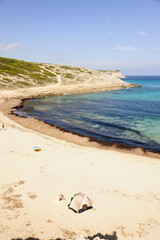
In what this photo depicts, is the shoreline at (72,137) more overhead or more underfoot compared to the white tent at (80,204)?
more overhead

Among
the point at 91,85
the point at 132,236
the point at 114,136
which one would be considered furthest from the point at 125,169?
the point at 91,85

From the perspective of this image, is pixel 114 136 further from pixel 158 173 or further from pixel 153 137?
pixel 158 173

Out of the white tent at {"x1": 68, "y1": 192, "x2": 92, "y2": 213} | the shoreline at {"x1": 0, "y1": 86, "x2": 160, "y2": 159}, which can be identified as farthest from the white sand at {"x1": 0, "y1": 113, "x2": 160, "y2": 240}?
the shoreline at {"x1": 0, "y1": 86, "x2": 160, "y2": 159}

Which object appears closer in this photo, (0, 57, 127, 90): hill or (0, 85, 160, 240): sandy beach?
(0, 85, 160, 240): sandy beach

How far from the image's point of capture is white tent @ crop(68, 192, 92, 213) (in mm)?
13227

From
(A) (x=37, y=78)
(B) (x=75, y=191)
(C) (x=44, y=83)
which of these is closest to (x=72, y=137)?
(B) (x=75, y=191)

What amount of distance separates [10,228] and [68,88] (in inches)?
3455

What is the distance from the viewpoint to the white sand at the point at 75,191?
39.0ft

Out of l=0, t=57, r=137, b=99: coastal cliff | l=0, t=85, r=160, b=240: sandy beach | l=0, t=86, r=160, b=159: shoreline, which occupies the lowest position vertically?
l=0, t=85, r=160, b=240: sandy beach

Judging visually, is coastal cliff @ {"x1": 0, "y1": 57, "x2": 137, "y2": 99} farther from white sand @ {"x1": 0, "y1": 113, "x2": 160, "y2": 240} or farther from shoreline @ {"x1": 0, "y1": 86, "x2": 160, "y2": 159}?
white sand @ {"x1": 0, "y1": 113, "x2": 160, "y2": 240}

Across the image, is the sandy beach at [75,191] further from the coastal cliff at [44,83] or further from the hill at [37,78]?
the hill at [37,78]

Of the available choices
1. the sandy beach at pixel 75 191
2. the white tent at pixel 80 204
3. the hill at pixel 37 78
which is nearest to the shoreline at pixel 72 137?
the sandy beach at pixel 75 191

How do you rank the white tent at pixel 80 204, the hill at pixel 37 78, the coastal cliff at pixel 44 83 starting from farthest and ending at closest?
the hill at pixel 37 78
the coastal cliff at pixel 44 83
the white tent at pixel 80 204

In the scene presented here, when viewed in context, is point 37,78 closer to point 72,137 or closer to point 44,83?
point 44,83
